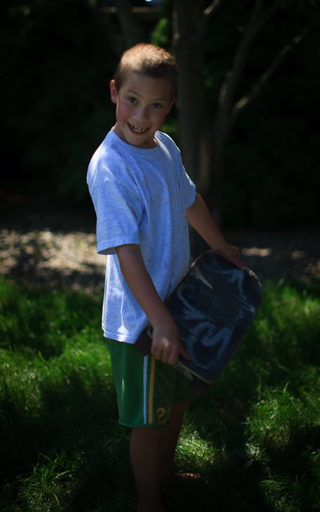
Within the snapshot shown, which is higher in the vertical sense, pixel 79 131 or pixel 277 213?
pixel 79 131

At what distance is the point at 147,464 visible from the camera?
5.60 ft

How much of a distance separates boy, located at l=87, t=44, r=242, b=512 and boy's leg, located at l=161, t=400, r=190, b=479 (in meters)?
0.22

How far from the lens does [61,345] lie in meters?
2.89

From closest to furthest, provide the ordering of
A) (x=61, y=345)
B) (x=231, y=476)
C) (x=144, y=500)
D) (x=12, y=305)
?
(x=144, y=500) < (x=231, y=476) < (x=61, y=345) < (x=12, y=305)

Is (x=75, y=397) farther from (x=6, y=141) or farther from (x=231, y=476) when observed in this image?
A: (x=6, y=141)

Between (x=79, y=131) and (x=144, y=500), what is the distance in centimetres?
527

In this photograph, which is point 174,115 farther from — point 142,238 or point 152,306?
point 152,306

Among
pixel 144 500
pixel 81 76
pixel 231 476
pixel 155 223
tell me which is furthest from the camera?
pixel 81 76

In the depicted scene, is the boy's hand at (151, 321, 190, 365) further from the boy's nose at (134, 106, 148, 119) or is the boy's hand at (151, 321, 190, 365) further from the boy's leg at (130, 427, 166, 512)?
the boy's nose at (134, 106, 148, 119)

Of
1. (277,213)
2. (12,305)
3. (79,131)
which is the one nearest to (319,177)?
(277,213)

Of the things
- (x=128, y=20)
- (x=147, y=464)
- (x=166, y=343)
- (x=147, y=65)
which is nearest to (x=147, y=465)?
(x=147, y=464)

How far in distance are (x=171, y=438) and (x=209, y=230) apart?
829 mm

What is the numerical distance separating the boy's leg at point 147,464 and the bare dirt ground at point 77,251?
2.12m

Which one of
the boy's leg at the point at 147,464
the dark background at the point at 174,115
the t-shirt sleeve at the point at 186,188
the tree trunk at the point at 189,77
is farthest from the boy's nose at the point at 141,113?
the dark background at the point at 174,115
